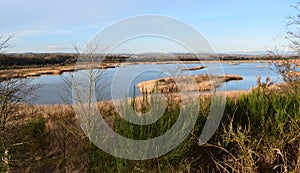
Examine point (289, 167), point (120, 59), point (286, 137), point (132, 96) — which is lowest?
point (289, 167)

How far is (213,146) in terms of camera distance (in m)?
4.29

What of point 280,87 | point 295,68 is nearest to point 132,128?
point 280,87

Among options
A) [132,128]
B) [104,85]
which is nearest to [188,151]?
[132,128]

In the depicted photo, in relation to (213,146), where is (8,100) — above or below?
above

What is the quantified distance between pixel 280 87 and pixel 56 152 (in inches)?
177

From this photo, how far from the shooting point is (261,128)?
427 cm

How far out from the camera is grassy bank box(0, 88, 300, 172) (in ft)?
11.9

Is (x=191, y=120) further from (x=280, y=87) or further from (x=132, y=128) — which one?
(x=280, y=87)

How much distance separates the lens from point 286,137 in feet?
12.9

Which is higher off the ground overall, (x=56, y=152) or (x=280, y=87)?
(x=280, y=87)

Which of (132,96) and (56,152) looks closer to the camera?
(132,96)

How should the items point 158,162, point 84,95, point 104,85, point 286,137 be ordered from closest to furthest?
point 158,162 → point 286,137 → point 84,95 → point 104,85

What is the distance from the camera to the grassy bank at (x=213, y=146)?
3627mm

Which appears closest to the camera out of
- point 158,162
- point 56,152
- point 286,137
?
point 158,162
